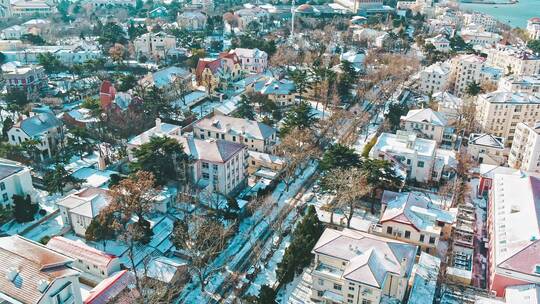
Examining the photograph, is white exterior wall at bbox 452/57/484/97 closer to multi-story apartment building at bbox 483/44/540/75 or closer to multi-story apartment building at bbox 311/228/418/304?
multi-story apartment building at bbox 483/44/540/75

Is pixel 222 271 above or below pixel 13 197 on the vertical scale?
below

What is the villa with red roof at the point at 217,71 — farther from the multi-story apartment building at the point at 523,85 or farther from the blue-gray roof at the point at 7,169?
the multi-story apartment building at the point at 523,85

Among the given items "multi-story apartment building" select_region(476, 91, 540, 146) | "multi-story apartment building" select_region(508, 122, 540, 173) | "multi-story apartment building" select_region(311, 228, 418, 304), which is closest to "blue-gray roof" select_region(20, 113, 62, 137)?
"multi-story apartment building" select_region(311, 228, 418, 304)

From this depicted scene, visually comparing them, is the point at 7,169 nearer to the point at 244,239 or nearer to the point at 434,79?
the point at 244,239

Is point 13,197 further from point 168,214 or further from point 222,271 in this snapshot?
point 222,271

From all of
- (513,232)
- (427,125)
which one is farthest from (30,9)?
(513,232)

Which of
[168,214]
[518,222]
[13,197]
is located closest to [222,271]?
[168,214]

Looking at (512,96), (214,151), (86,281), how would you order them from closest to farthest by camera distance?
(86,281)
(214,151)
(512,96)
